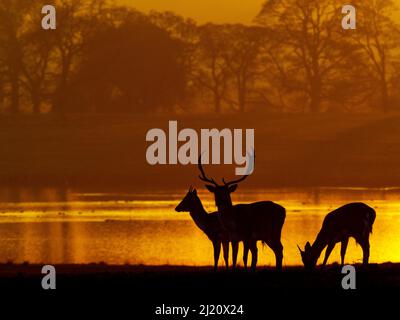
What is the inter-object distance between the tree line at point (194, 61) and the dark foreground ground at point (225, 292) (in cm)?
5513

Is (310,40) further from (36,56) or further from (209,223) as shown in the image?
(209,223)

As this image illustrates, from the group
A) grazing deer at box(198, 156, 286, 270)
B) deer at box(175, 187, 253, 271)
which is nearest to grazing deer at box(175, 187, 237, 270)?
deer at box(175, 187, 253, 271)

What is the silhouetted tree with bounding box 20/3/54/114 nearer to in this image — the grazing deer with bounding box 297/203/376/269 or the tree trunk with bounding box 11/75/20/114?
the tree trunk with bounding box 11/75/20/114

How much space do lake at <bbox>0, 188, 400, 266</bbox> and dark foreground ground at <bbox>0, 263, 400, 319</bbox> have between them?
22.3 ft

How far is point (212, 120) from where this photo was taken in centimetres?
6938

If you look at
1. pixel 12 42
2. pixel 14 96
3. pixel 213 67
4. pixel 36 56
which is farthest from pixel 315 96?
pixel 12 42

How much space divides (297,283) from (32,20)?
2383 inches

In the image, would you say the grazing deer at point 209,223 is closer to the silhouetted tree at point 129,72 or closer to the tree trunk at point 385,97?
the tree trunk at point 385,97

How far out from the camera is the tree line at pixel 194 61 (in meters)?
73.1

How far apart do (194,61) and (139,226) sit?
49.0m

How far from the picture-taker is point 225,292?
15656 mm

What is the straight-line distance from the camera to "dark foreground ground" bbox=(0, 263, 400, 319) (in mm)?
14852
